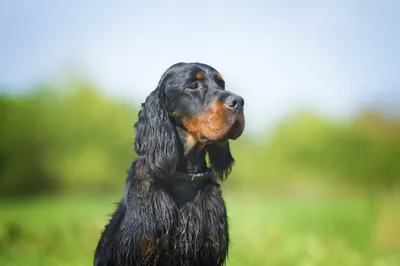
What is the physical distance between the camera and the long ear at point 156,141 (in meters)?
2.55

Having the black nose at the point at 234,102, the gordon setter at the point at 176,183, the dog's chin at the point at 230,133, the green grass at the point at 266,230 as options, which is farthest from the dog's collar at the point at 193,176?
the green grass at the point at 266,230

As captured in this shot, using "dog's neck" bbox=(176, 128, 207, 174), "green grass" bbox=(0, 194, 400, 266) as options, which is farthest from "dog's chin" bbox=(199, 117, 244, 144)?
"green grass" bbox=(0, 194, 400, 266)

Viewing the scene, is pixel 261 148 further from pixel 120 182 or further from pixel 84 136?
pixel 84 136

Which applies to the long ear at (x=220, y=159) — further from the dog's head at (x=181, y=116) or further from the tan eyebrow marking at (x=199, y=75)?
the tan eyebrow marking at (x=199, y=75)

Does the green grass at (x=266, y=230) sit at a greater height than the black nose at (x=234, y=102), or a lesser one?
lesser

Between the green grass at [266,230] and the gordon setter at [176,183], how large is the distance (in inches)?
48.8

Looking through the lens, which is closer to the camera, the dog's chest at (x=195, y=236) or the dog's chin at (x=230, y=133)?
the dog's chin at (x=230, y=133)

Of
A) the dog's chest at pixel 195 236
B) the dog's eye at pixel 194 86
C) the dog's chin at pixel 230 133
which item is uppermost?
the dog's eye at pixel 194 86

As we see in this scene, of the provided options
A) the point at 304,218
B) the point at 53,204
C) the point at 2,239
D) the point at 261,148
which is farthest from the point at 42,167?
the point at 304,218

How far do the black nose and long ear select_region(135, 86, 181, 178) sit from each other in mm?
353

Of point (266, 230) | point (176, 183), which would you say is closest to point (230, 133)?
point (176, 183)

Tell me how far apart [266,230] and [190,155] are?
3.00 m

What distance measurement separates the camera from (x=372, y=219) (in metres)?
5.37

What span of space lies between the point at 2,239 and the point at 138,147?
229 cm
